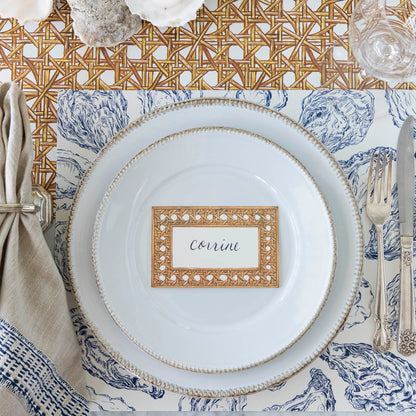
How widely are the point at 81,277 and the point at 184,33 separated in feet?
1.25

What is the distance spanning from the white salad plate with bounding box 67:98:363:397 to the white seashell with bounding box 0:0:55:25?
0.71ft

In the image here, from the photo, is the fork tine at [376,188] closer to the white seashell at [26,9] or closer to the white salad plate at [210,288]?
the white salad plate at [210,288]

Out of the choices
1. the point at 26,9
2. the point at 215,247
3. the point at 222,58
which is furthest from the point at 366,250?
the point at 26,9

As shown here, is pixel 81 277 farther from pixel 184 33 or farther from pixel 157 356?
pixel 184 33

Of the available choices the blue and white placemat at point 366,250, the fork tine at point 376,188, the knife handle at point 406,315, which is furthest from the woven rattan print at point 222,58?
the knife handle at point 406,315

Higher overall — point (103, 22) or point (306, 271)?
point (103, 22)

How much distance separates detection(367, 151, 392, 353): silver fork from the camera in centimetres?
68

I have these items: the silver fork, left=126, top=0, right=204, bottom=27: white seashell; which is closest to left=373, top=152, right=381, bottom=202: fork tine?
the silver fork

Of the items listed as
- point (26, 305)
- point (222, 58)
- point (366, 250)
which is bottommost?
point (26, 305)

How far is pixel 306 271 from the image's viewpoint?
667mm

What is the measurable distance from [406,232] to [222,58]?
1.19 ft

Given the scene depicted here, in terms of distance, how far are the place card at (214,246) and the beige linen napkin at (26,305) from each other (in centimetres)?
14

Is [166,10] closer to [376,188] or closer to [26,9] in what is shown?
[26,9]

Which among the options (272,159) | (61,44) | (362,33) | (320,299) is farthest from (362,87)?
(61,44)
